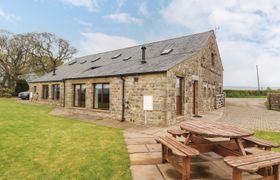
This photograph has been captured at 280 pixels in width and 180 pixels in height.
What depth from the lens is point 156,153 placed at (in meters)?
5.40

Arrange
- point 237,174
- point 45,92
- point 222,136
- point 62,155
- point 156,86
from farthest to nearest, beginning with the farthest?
point 45,92
point 156,86
point 62,155
point 222,136
point 237,174

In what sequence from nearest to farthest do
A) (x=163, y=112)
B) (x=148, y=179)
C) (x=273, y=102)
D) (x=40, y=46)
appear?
(x=148, y=179) < (x=163, y=112) < (x=273, y=102) < (x=40, y=46)

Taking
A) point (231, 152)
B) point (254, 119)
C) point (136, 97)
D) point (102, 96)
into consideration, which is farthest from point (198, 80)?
point (231, 152)

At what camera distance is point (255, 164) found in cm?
308

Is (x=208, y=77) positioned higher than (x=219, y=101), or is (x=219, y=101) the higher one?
(x=208, y=77)

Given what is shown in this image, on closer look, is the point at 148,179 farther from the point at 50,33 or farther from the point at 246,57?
the point at 50,33

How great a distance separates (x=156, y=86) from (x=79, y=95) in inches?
290

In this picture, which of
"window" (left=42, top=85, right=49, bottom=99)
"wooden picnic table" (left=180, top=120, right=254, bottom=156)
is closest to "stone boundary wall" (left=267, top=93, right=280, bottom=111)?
"wooden picnic table" (left=180, top=120, right=254, bottom=156)

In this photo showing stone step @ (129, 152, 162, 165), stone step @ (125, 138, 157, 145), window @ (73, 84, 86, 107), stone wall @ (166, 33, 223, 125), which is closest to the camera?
stone step @ (129, 152, 162, 165)

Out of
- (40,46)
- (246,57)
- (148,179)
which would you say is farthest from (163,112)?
(40,46)

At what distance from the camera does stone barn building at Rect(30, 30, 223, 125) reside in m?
9.77

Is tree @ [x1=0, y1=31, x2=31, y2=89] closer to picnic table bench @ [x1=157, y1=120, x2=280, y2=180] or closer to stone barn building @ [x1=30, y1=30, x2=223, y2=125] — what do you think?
stone barn building @ [x1=30, y1=30, x2=223, y2=125]

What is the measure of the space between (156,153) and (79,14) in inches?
719

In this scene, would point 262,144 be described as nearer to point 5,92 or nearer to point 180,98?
point 180,98
